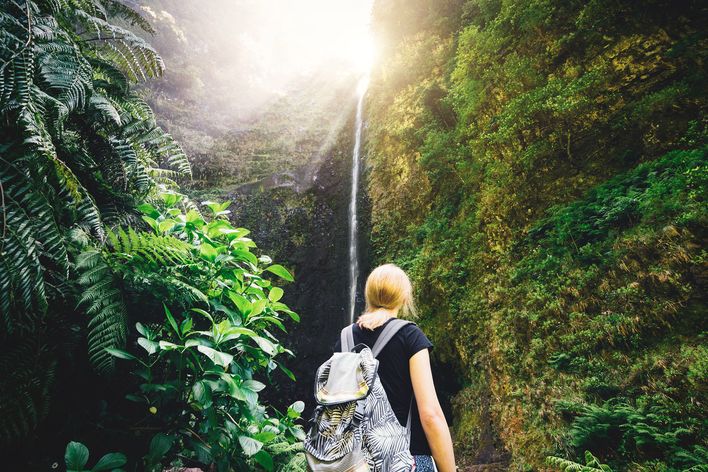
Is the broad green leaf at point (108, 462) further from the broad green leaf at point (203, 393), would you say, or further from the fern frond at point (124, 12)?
the fern frond at point (124, 12)

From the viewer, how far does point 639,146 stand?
11.5ft

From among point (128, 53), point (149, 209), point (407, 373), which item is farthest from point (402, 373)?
point (128, 53)

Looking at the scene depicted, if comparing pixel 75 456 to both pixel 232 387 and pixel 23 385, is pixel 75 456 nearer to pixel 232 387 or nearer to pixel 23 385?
pixel 23 385

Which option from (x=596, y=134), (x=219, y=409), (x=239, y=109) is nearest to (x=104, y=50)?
(x=219, y=409)

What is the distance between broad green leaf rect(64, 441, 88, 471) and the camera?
4.72 feet

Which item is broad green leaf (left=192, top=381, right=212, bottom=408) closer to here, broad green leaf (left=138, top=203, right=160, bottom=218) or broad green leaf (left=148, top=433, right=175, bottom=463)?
broad green leaf (left=148, top=433, right=175, bottom=463)

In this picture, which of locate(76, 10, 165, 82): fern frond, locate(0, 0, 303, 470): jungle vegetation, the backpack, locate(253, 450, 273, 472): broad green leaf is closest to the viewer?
the backpack

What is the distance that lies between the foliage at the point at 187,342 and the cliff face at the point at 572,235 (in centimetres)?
251

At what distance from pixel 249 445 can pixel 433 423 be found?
43.8 inches

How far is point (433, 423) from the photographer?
5.02 ft

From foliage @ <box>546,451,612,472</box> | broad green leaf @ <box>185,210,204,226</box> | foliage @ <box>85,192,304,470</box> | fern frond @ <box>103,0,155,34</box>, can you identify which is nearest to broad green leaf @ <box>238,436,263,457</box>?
foliage @ <box>85,192,304,470</box>

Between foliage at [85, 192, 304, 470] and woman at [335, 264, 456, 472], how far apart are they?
71 centimetres

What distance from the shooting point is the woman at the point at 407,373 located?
153 centimetres

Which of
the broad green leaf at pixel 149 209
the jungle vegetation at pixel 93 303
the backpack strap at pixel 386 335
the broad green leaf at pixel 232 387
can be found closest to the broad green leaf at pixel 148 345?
the jungle vegetation at pixel 93 303
